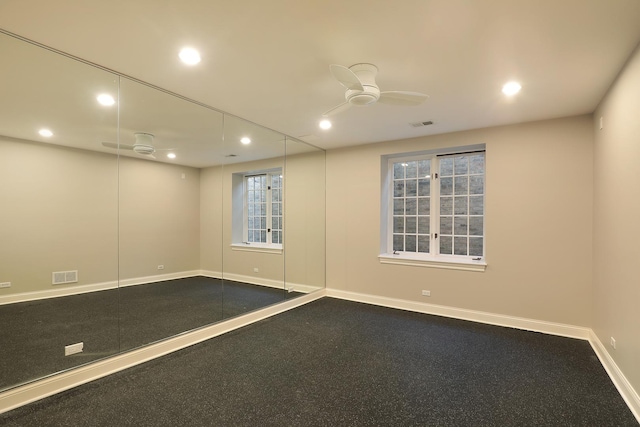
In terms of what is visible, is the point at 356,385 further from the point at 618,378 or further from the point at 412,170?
the point at 412,170

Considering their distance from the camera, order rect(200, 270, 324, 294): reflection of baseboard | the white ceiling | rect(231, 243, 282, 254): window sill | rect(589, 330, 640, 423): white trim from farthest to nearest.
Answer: rect(231, 243, 282, 254): window sill < rect(200, 270, 324, 294): reflection of baseboard < rect(589, 330, 640, 423): white trim < the white ceiling

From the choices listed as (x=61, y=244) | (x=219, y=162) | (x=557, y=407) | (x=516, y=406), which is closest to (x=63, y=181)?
(x=61, y=244)

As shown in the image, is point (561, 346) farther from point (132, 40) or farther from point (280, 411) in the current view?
point (132, 40)

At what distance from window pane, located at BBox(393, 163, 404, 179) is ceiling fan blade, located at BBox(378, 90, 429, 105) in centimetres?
240

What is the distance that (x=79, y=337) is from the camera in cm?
261

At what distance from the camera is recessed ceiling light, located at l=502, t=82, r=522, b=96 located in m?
2.77

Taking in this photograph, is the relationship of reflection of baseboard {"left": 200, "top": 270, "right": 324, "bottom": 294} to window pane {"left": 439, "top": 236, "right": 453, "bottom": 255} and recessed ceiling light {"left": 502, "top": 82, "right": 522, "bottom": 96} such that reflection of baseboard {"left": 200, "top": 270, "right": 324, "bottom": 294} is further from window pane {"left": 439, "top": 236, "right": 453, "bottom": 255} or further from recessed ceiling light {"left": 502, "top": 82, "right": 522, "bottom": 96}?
recessed ceiling light {"left": 502, "top": 82, "right": 522, "bottom": 96}

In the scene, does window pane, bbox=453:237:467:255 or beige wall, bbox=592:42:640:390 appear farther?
window pane, bbox=453:237:467:255

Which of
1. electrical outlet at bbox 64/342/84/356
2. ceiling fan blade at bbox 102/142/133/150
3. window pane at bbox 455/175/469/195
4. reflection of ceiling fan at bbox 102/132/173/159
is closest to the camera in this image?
electrical outlet at bbox 64/342/84/356

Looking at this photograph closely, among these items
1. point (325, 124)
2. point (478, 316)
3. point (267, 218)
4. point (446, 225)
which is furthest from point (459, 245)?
point (267, 218)

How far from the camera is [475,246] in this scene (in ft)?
14.2

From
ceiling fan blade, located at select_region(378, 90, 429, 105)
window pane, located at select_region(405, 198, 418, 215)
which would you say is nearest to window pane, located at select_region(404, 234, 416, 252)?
window pane, located at select_region(405, 198, 418, 215)

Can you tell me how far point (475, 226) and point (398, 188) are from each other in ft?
4.17

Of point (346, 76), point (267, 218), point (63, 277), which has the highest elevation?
point (346, 76)
